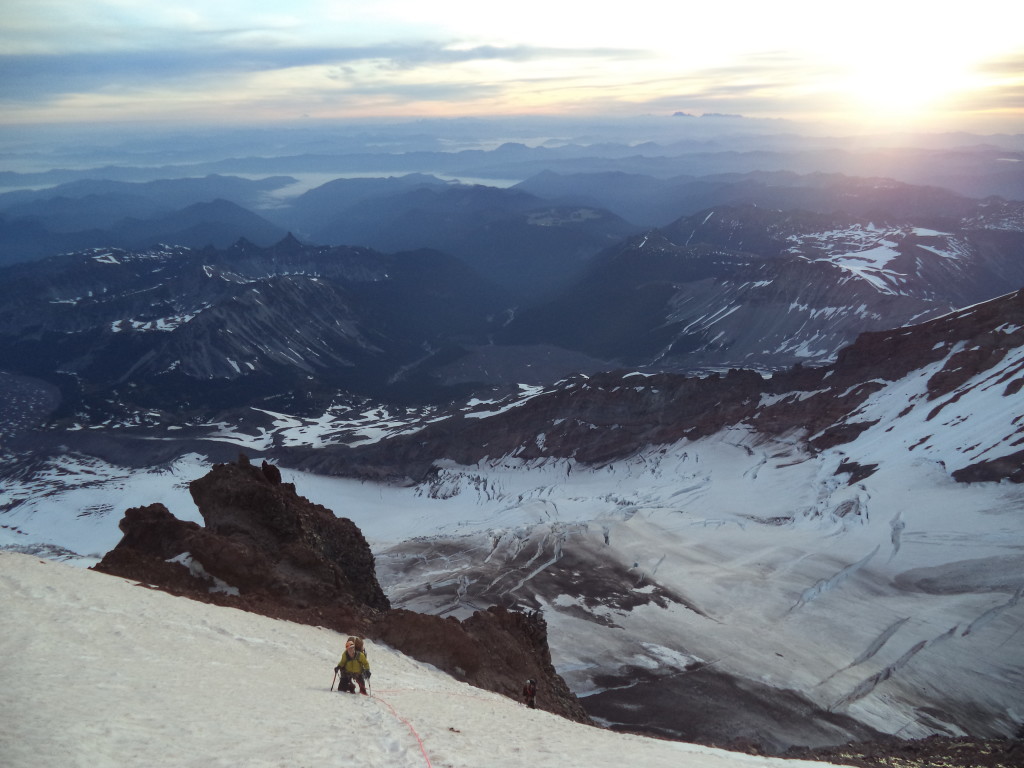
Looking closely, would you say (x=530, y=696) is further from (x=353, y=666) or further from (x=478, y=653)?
(x=353, y=666)

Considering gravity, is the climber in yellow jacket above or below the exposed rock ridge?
above

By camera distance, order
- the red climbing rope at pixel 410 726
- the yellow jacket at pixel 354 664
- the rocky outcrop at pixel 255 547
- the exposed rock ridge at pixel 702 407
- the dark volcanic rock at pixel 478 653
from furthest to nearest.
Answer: the exposed rock ridge at pixel 702 407
the rocky outcrop at pixel 255 547
the dark volcanic rock at pixel 478 653
the yellow jacket at pixel 354 664
the red climbing rope at pixel 410 726

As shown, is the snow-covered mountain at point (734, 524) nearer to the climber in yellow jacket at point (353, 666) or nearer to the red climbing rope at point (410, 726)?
the red climbing rope at point (410, 726)

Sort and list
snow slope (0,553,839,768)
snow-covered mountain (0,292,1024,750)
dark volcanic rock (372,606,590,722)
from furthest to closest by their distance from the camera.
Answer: snow-covered mountain (0,292,1024,750) < dark volcanic rock (372,606,590,722) < snow slope (0,553,839,768)

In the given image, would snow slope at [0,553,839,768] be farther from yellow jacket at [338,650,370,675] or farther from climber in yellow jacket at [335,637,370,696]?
yellow jacket at [338,650,370,675]

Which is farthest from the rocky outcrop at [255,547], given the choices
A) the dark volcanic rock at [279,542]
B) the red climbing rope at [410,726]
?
the red climbing rope at [410,726]

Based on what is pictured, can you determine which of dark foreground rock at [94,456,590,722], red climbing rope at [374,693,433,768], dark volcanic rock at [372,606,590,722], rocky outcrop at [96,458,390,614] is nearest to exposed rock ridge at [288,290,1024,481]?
rocky outcrop at [96,458,390,614]
